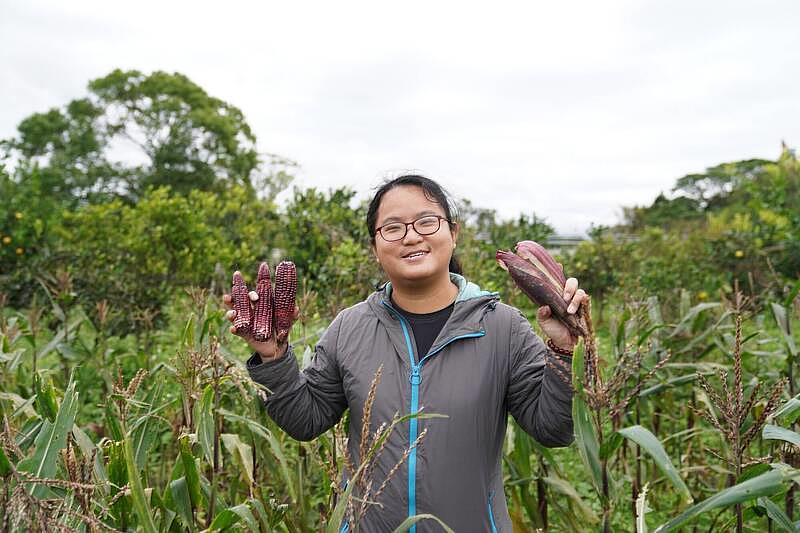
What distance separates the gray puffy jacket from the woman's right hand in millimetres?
22

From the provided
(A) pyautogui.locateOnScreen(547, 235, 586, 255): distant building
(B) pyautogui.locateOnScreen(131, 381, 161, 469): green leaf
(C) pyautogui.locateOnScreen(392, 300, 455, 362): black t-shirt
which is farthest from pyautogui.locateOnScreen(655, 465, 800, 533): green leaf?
(A) pyautogui.locateOnScreen(547, 235, 586, 255): distant building

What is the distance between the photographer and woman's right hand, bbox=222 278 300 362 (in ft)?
4.59

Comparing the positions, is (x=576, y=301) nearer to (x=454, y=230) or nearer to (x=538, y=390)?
(x=538, y=390)

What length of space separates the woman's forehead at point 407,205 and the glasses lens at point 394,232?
0.07 ft

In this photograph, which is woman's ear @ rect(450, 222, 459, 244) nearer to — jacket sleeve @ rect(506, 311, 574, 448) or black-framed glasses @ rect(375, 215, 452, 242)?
black-framed glasses @ rect(375, 215, 452, 242)

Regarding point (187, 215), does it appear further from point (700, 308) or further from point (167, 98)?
point (167, 98)

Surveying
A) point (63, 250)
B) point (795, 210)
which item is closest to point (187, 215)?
point (63, 250)

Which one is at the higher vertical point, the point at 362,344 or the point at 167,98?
the point at 167,98

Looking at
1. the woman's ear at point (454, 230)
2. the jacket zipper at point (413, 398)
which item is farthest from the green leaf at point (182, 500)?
the woman's ear at point (454, 230)

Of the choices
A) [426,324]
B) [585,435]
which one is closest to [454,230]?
[426,324]

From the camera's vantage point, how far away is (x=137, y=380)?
112cm

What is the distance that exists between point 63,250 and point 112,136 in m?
17.6

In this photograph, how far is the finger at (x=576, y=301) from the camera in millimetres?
1166

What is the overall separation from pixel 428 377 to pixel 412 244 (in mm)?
321
